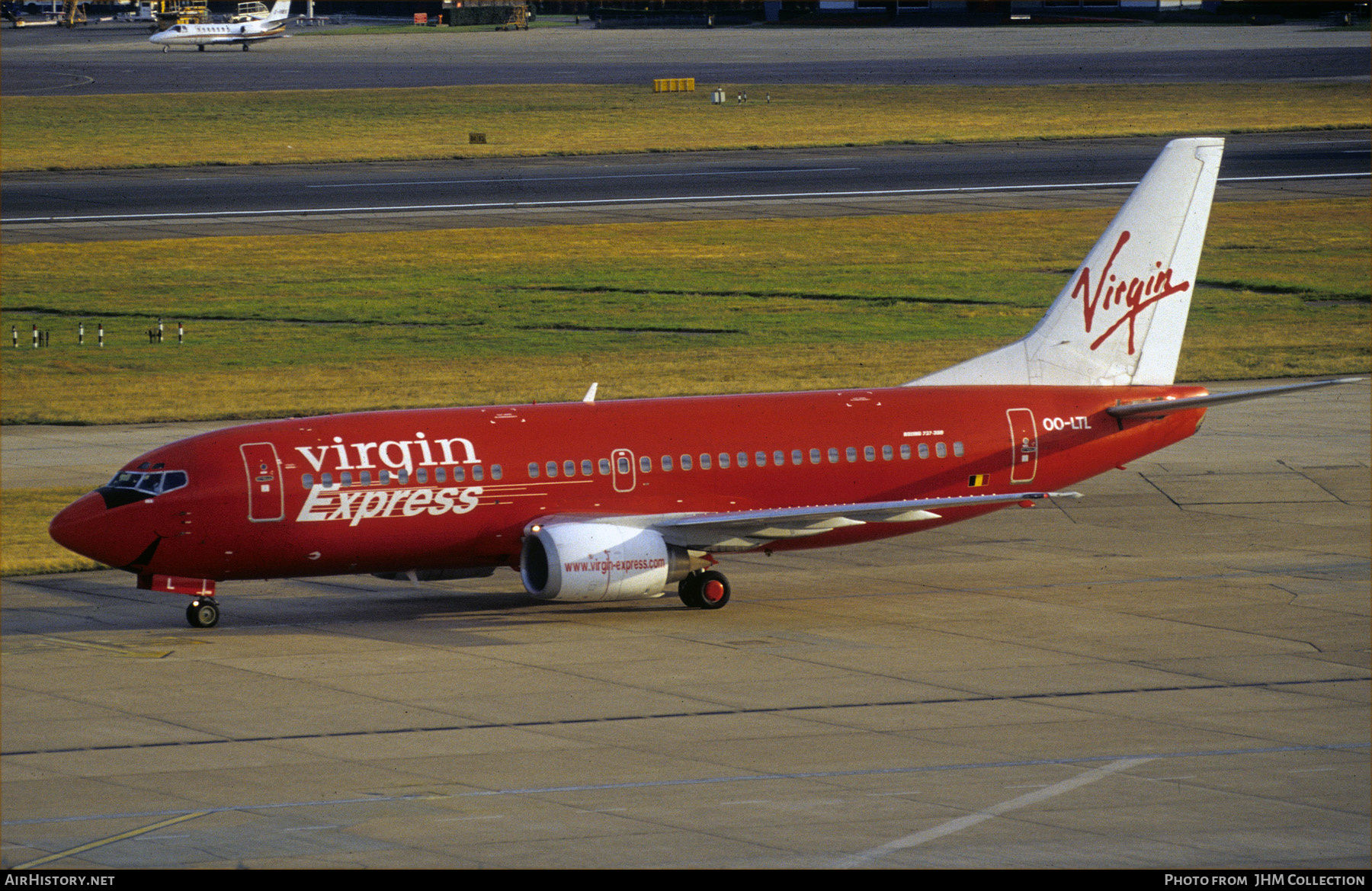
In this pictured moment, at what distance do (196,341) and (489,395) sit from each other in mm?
16494

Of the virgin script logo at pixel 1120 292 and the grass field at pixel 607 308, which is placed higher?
the virgin script logo at pixel 1120 292

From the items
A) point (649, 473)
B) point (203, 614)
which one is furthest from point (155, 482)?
point (649, 473)

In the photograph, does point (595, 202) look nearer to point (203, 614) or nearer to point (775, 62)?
point (203, 614)

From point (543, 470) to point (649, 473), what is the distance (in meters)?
2.22

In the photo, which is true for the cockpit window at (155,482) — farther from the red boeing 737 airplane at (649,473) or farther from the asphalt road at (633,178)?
Result: the asphalt road at (633,178)

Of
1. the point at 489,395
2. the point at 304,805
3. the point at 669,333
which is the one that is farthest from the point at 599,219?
the point at 304,805

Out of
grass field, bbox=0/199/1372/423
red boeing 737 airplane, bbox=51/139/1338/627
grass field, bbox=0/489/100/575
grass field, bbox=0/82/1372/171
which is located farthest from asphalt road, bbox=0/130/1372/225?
red boeing 737 airplane, bbox=51/139/1338/627

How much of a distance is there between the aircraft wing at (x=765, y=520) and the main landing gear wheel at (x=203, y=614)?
687 centimetres

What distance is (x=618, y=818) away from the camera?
23.3 metres

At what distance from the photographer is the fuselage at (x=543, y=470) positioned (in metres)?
34.3

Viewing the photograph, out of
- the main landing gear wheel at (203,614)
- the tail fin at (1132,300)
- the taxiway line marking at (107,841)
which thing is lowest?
the main landing gear wheel at (203,614)

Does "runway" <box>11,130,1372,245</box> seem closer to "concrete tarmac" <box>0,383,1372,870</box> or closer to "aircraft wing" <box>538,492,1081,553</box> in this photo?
"concrete tarmac" <box>0,383,1372,870</box>

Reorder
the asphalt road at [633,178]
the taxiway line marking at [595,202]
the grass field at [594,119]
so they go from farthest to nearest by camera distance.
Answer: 1. the grass field at [594,119]
2. the asphalt road at [633,178]
3. the taxiway line marking at [595,202]

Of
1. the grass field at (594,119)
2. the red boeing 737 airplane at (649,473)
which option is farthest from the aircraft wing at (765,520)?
the grass field at (594,119)
